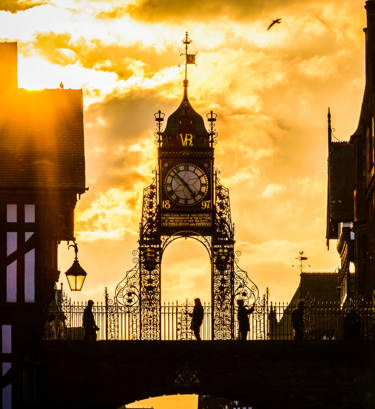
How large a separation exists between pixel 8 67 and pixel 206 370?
487 inches

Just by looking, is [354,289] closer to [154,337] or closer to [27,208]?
[154,337]

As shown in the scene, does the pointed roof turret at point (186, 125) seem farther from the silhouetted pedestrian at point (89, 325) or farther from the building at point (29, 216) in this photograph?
the silhouetted pedestrian at point (89, 325)

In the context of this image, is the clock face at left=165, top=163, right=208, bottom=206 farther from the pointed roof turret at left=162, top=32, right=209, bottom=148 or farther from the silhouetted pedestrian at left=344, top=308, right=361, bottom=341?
the silhouetted pedestrian at left=344, top=308, right=361, bottom=341

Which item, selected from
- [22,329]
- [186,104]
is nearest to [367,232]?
[186,104]

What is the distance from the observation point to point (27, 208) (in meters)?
60.2

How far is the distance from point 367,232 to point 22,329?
19.1 metres

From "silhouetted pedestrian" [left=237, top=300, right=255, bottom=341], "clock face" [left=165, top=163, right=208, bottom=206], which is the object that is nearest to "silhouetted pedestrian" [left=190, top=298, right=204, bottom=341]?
"silhouetted pedestrian" [left=237, top=300, right=255, bottom=341]

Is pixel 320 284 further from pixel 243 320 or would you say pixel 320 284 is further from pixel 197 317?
pixel 243 320

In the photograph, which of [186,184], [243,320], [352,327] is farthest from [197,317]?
[186,184]

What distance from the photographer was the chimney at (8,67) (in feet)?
211

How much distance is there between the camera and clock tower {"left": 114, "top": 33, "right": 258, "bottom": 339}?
68.0 metres

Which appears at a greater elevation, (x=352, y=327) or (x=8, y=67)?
(x=8, y=67)

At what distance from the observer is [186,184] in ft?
227

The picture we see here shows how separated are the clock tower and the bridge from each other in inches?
339
